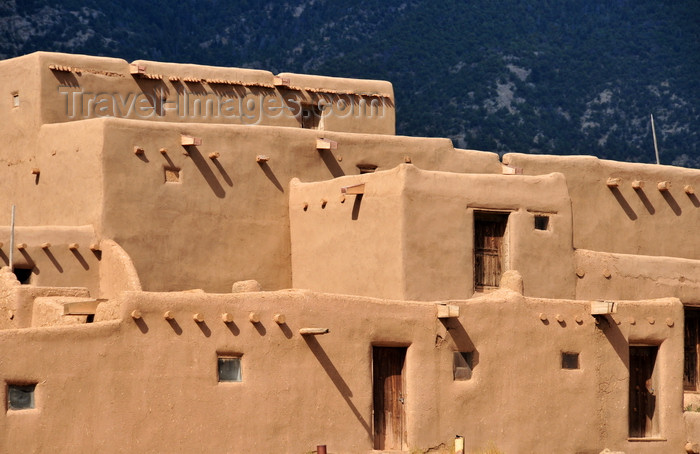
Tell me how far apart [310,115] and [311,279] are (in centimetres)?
518

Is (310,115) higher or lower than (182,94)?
lower

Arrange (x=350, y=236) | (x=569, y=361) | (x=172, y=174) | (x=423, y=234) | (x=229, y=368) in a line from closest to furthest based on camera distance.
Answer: (x=229, y=368)
(x=569, y=361)
(x=423, y=234)
(x=350, y=236)
(x=172, y=174)

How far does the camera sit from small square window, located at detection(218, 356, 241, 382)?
2252cm

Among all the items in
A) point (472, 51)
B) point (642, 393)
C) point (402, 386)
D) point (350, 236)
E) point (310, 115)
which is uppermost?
point (472, 51)

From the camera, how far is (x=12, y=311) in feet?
81.9

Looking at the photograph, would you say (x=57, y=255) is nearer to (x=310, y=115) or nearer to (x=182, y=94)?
(x=182, y=94)

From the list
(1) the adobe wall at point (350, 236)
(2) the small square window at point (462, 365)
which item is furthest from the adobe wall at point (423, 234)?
(2) the small square window at point (462, 365)

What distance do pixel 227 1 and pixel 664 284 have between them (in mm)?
33522

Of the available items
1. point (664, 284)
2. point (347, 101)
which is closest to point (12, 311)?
point (347, 101)

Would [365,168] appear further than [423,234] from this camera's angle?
Yes

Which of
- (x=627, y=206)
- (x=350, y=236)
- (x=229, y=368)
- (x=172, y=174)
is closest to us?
(x=229, y=368)

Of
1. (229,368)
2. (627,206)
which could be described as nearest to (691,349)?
(627,206)

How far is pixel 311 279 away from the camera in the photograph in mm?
29250

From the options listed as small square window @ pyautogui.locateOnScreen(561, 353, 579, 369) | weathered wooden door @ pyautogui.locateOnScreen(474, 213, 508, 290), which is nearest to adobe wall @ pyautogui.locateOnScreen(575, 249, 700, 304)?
weathered wooden door @ pyautogui.locateOnScreen(474, 213, 508, 290)
